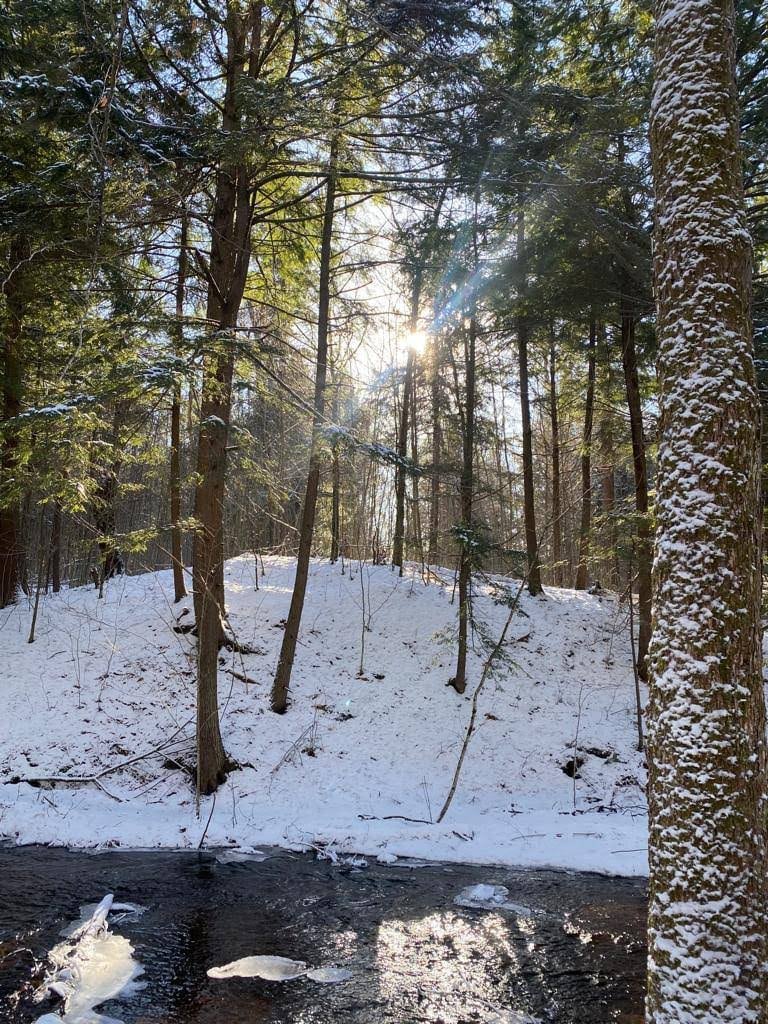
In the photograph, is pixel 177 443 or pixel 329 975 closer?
pixel 329 975

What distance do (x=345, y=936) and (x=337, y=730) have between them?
4776 mm

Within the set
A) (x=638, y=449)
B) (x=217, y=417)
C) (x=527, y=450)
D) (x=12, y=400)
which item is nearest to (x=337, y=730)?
(x=217, y=417)

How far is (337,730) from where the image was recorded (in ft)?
33.0

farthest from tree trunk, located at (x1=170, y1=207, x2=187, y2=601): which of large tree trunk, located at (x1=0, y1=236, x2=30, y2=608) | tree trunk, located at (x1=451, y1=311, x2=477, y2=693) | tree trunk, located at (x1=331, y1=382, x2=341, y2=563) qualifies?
tree trunk, located at (x1=451, y1=311, x2=477, y2=693)

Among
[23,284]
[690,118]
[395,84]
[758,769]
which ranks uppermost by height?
[395,84]

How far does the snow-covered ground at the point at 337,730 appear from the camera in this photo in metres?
7.71

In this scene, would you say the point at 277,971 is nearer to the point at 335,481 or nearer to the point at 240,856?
the point at 240,856

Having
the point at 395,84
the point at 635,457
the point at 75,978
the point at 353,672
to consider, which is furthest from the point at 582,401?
the point at 75,978

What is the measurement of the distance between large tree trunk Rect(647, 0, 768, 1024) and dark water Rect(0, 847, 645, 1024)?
7.87 feet

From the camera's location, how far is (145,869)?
6645 mm

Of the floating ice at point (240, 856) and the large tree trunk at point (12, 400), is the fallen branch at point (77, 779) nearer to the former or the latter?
the floating ice at point (240, 856)

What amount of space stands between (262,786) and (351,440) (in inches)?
206

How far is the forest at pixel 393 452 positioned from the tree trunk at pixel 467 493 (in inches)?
3.1

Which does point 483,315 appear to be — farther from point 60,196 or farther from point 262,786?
point 262,786
